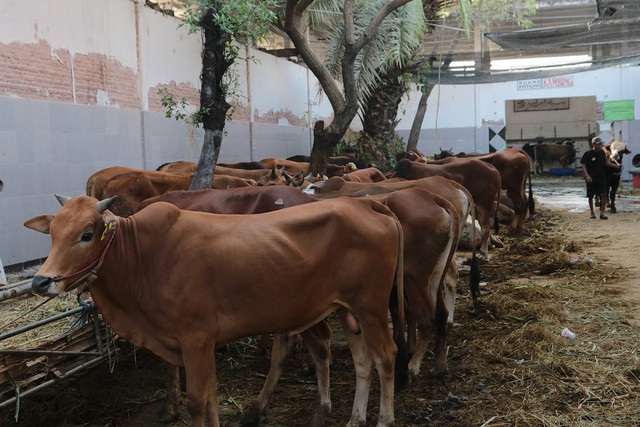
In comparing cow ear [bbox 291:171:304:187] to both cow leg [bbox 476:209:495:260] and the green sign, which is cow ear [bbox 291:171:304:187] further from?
the green sign

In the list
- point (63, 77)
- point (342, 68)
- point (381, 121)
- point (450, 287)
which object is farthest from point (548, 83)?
point (450, 287)

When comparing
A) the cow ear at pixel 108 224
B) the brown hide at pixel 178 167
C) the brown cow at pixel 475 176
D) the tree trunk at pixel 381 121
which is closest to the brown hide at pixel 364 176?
the brown cow at pixel 475 176

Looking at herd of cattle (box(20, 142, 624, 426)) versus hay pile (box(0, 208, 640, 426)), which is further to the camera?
hay pile (box(0, 208, 640, 426))

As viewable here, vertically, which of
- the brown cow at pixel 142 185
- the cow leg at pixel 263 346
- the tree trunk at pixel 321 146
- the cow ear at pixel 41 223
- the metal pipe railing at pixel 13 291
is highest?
the tree trunk at pixel 321 146

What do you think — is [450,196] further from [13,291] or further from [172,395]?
[13,291]

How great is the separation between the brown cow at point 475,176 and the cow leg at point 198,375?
817cm

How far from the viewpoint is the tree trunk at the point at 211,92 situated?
947 centimetres

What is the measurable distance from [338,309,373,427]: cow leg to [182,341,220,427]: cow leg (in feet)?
3.75

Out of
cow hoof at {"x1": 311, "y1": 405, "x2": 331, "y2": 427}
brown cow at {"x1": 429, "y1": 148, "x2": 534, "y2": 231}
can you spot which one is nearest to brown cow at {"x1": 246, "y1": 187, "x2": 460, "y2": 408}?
cow hoof at {"x1": 311, "y1": 405, "x2": 331, "y2": 427}

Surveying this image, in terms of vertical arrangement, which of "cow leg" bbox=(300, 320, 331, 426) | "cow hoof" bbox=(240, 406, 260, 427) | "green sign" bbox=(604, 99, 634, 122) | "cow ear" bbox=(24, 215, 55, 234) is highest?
"green sign" bbox=(604, 99, 634, 122)

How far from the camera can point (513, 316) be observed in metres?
7.60

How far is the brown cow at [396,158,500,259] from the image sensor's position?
476 inches

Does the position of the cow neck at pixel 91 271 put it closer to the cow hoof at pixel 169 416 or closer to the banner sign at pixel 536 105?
the cow hoof at pixel 169 416

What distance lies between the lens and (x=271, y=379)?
5.29 meters
